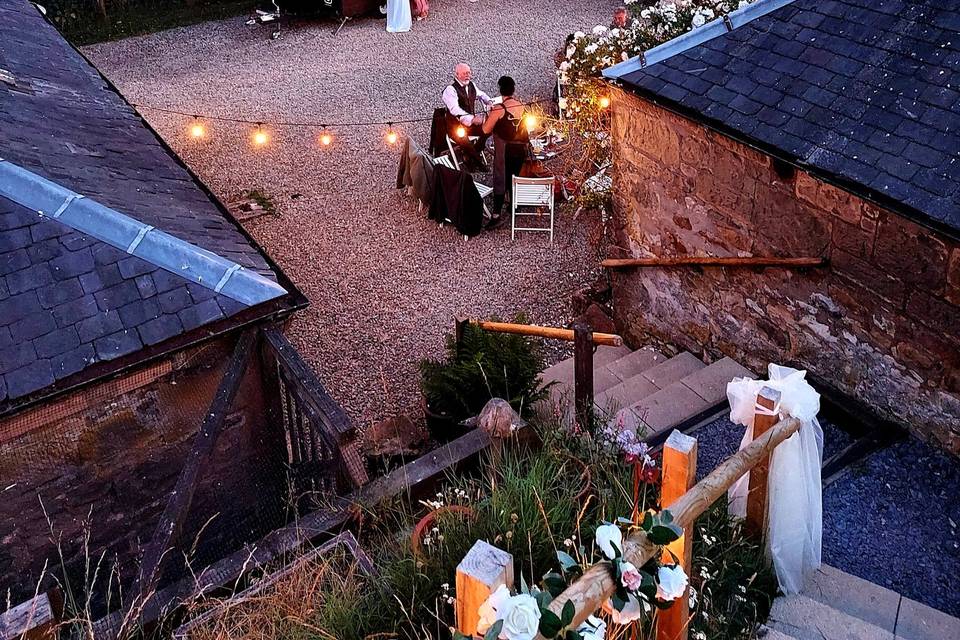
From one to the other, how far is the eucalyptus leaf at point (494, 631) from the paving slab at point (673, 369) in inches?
155

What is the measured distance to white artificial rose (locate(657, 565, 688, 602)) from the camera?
7.81 ft

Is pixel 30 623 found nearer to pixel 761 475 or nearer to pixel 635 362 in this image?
pixel 761 475

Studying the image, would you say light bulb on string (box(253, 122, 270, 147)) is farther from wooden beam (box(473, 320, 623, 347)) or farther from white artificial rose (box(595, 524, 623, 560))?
white artificial rose (box(595, 524, 623, 560))

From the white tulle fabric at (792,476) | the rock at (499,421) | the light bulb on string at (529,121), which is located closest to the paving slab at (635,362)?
the rock at (499,421)

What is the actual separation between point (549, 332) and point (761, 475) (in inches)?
83.1

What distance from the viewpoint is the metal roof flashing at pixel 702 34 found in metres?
5.52

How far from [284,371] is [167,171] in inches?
78.9

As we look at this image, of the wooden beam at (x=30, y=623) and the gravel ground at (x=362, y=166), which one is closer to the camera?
the wooden beam at (x=30, y=623)

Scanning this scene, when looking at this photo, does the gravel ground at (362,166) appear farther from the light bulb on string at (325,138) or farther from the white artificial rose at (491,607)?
the white artificial rose at (491,607)

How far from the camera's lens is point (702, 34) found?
18.5 feet

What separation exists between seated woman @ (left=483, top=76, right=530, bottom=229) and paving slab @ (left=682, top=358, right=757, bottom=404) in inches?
152

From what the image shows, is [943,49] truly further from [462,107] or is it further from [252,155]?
[252,155]

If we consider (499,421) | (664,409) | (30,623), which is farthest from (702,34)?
(30,623)

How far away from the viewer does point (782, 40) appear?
5281 millimetres
